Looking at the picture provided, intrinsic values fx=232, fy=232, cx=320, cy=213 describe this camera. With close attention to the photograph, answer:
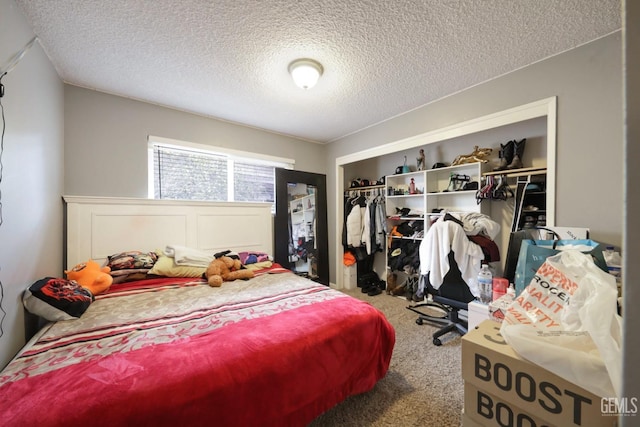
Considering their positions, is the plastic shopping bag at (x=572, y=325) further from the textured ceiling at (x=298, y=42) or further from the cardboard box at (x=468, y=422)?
the textured ceiling at (x=298, y=42)

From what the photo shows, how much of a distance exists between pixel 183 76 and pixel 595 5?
295 cm

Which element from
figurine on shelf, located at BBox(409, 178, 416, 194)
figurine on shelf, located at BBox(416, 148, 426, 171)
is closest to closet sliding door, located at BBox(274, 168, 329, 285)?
figurine on shelf, located at BBox(409, 178, 416, 194)

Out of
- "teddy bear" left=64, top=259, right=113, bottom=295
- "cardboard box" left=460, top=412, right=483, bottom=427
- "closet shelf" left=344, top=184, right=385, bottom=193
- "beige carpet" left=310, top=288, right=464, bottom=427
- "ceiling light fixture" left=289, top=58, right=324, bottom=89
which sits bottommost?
"beige carpet" left=310, top=288, right=464, bottom=427

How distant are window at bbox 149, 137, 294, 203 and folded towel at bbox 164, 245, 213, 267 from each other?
2.42ft

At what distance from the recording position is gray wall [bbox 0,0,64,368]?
3.96ft

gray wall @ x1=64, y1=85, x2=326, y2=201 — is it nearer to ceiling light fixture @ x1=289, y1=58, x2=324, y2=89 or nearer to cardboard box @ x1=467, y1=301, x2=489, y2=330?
ceiling light fixture @ x1=289, y1=58, x2=324, y2=89

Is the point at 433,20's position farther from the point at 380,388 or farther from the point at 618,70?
the point at 380,388

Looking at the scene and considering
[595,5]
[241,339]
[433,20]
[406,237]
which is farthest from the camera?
[406,237]

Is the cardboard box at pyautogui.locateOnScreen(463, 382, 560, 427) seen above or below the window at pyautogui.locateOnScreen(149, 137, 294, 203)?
below

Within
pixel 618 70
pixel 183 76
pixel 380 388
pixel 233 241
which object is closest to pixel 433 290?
pixel 380 388

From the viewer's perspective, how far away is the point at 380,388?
1.60 m

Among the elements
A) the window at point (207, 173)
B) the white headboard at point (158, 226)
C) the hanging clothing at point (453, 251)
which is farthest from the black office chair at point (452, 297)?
the window at point (207, 173)

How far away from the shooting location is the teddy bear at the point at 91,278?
1.77 m

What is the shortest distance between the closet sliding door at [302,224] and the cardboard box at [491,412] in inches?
114
